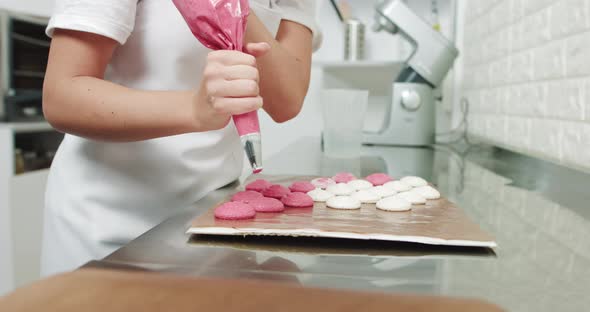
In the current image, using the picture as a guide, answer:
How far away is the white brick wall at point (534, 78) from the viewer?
3.11ft

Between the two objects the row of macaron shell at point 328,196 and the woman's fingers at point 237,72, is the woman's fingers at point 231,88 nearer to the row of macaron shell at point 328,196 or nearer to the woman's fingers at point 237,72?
the woman's fingers at point 237,72

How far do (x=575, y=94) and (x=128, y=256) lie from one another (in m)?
0.84

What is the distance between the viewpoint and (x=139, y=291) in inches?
14.7

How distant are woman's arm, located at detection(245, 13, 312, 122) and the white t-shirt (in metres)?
0.11

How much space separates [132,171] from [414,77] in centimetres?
123

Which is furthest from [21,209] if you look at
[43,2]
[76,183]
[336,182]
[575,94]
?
[575,94]

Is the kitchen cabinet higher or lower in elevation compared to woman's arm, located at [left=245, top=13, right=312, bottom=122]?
lower

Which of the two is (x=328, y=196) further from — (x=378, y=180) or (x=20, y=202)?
(x=20, y=202)

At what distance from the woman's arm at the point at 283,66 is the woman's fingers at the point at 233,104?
0.88 feet

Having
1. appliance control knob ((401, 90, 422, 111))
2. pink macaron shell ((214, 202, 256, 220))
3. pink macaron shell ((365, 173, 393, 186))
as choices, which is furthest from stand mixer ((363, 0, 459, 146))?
pink macaron shell ((214, 202, 256, 220))

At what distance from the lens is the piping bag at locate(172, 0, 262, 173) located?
572 millimetres

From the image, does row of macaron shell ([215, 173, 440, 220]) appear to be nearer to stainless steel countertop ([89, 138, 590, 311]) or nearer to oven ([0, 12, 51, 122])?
stainless steel countertop ([89, 138, 590, 311])

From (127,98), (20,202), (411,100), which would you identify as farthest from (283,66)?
(20,202)

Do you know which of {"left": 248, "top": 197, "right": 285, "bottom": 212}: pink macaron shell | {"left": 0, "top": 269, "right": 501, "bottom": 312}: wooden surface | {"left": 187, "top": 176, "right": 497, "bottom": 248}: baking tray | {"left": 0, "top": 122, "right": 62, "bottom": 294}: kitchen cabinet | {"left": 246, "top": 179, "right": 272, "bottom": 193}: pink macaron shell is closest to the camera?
{"left": 0, "top": 269, "right": 501, "bottom": 312}: wooden surface
